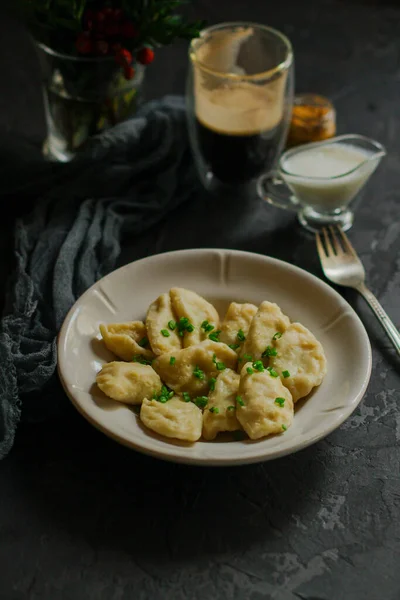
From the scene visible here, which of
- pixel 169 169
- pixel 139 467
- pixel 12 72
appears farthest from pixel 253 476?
pixel 12 72

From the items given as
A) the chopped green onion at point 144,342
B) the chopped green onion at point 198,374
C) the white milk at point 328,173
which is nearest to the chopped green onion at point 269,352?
the chopped green onion at point 198,374

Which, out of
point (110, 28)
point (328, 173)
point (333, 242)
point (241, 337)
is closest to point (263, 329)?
point (241, 337)

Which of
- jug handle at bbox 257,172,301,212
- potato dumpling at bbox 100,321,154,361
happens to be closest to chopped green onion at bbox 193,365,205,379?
potato dumpling at bbox 100,321,154,361

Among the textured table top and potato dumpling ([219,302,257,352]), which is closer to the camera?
the textured table top

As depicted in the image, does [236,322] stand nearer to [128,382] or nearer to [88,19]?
[128,382]

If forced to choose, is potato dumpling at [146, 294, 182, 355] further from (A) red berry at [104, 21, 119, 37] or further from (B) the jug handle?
(A) red berry at [104, 21, 119, 37]
